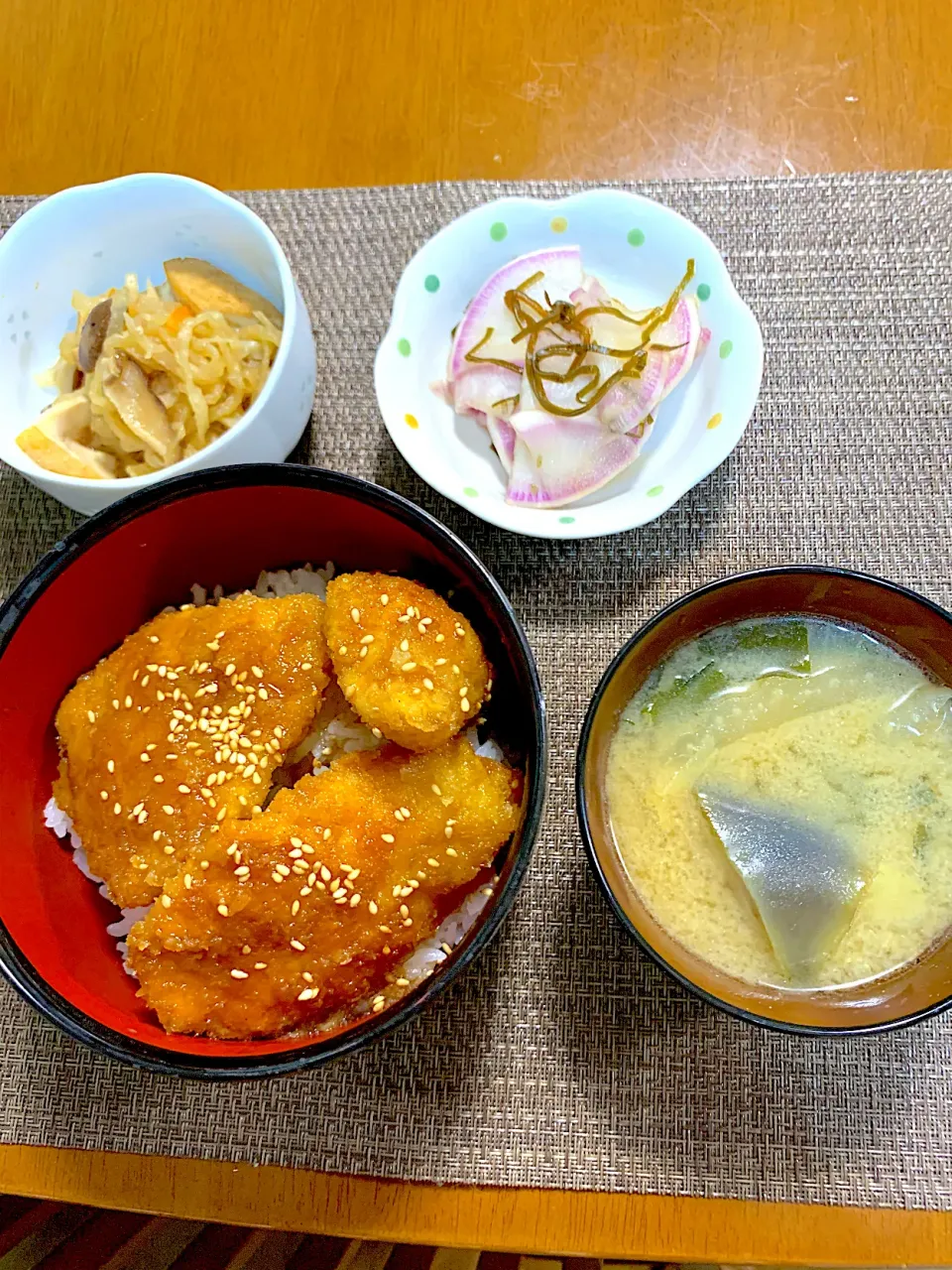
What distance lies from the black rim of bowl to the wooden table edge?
384mm

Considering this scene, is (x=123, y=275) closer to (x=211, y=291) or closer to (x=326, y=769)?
(x=211, y=291)

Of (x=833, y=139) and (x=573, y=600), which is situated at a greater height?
(x=833, y=139)

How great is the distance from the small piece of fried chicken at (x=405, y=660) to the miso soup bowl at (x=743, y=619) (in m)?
0.17

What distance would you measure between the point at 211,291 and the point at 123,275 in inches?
7.4

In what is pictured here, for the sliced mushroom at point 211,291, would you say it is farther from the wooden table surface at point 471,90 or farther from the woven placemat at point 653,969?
the wooden table surface at point 471,90

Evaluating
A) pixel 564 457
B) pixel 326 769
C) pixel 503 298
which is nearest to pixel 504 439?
pixel 564 457

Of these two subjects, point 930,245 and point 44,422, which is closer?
point 44,422

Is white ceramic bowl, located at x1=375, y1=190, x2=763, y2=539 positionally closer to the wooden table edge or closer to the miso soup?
the miso soup

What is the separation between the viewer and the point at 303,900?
3.76ft

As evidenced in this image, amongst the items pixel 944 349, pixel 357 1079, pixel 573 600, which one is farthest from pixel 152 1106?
pixel 944 349

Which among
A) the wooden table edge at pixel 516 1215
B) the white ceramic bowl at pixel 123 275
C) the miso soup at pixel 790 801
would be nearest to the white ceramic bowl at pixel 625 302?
the white ceramic bowl at pixel 123 275

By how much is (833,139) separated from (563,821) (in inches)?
52.4

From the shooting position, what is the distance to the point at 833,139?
171 centimetres

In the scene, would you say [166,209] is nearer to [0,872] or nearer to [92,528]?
[92,528]
